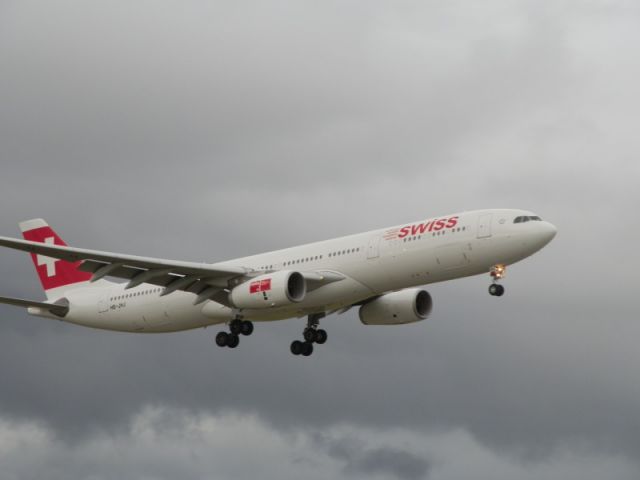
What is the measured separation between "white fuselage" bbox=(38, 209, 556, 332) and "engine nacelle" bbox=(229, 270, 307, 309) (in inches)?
26.7

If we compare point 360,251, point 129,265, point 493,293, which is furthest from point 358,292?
point 129,265

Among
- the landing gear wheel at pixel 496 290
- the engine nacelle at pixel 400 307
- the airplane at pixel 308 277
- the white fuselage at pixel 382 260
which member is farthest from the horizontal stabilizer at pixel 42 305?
the landing gear wheel at pixel 496 290

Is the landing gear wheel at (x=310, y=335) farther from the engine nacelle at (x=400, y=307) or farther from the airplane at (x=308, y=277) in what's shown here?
the engine nacelle at (x=400, y=307)

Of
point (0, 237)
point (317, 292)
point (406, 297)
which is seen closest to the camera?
point (0, 237)

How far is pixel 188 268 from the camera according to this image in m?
63.0

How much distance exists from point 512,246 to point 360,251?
6688 millimetres

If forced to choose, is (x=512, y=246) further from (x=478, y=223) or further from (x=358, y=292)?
(x=358, y=292)

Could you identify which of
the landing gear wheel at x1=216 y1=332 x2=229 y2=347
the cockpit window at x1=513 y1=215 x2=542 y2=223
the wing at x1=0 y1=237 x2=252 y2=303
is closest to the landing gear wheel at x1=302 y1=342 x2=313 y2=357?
the landing gear wheel at x1=216 y1=332 x2=229 y2=347

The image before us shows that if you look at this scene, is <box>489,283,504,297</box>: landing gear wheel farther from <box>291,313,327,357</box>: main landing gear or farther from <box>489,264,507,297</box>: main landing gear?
<box>291,313,327,357</box>: main landing gear

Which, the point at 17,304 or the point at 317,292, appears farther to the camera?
the point at 17,304

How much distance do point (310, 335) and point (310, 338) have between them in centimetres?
16

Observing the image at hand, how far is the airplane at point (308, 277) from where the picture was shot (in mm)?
59875

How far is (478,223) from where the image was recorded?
60.1 m

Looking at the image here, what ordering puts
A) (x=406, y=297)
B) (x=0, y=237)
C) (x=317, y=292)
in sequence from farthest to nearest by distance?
1. (x=406, y=297)
2. (x=317, y=292)
3. (x=0, y=237)
